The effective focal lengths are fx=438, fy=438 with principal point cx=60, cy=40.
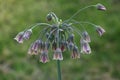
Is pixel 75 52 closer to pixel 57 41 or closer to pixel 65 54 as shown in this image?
pixel 57 41

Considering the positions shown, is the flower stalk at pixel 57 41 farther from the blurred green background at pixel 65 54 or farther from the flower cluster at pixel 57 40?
the blurred green background at pixel 65 54

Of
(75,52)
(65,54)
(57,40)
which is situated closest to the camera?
(57,40)

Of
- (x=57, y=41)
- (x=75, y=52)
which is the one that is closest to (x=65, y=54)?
(x=75, y=52)

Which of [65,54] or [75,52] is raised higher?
[65,54]

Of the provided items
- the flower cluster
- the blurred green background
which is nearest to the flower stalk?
the flower cluster

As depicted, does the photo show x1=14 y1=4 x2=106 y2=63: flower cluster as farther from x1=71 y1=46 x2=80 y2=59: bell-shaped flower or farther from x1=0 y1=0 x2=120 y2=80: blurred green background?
x1=0 y1=0 x2=120 y2=80: blurred green background

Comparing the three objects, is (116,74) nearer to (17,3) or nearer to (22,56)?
(22,56)

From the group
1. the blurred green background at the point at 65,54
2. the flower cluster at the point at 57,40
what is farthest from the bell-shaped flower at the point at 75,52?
the blurred green background at the point at 65,54

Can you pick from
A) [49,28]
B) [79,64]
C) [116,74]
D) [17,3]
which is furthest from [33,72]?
[49,28]

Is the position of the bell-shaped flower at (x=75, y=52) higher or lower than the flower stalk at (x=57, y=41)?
lower
